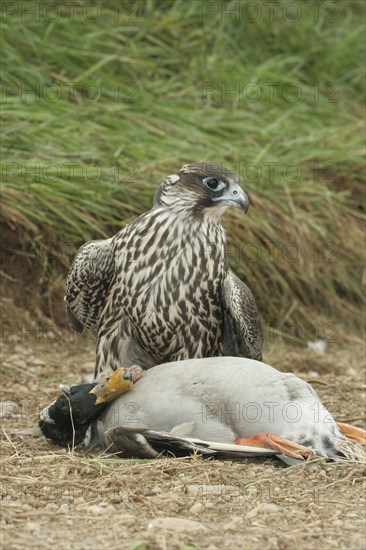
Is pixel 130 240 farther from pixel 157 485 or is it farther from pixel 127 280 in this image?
pixel 157 485

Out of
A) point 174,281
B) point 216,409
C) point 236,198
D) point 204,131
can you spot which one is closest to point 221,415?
point 216,409

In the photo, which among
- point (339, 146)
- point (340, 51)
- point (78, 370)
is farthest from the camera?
point (340, 51)

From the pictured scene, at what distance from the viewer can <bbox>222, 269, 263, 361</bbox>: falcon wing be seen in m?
4.32

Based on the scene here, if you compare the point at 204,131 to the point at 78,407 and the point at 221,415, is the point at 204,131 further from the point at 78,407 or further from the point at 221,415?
the point at 221,415

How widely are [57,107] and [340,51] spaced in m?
2.72

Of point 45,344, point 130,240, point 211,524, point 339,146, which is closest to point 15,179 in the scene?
point 45,344

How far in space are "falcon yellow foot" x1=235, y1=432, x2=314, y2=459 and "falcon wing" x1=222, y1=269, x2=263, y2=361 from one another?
2.15 ft

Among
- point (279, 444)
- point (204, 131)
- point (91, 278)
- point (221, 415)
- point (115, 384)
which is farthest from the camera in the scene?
point (204, 131)

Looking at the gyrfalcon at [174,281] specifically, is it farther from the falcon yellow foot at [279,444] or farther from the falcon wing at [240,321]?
the falcon yellow foot at [279,444]

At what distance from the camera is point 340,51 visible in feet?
27.4

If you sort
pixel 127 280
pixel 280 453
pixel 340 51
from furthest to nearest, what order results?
pixel 340 51
pixel 127 280
pixel 280 453

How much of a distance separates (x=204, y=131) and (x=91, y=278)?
2.72 m

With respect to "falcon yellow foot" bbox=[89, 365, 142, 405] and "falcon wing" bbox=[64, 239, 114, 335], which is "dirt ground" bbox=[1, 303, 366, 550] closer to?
"falcon yellow foot" bbox=[89, 365, 142, 405]

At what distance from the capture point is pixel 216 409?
3898 millimetres
